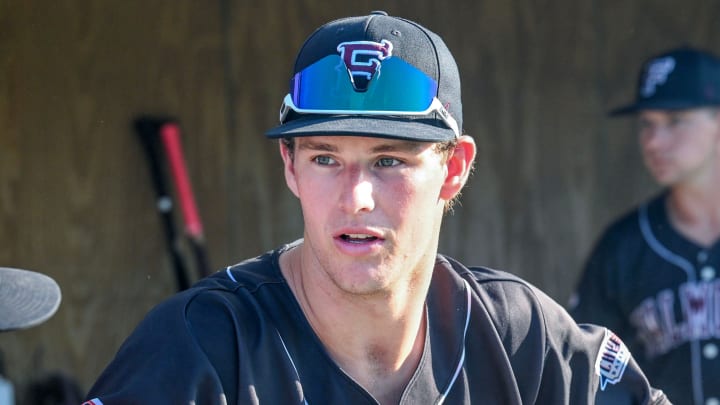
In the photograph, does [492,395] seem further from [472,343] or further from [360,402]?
[360,402]

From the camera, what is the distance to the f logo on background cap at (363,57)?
223cm

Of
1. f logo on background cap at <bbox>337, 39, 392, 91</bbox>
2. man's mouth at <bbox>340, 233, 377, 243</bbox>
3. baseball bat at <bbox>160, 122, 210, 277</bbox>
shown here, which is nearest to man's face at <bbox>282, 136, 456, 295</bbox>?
man's mouth at <bbox>340, 233, 377, 243</bbox>

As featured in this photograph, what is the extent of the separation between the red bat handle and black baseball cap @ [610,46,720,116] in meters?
1.60

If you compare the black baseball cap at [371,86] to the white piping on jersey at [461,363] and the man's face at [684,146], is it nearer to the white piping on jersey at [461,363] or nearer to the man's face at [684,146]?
the white piping on jersey at [461,363]

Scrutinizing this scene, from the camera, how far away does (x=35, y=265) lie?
13.5 ft

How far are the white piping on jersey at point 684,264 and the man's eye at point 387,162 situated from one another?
2208 mm

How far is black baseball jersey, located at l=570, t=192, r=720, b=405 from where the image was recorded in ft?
13.5

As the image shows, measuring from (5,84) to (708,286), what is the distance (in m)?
2.53

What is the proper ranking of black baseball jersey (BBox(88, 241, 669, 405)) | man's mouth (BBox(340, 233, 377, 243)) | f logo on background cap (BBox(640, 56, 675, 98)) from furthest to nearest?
f logo on background cap (BBox(640, 56, 675, 98)), man's mouth (BBox(340, 233, 377, 243)), black baseball jersey (BBox(88, 241, 669, 405))

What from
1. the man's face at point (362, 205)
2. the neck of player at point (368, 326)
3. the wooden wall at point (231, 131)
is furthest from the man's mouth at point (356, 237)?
the wooden wall at point (231, 131)

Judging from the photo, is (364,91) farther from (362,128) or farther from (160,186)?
(160,186)

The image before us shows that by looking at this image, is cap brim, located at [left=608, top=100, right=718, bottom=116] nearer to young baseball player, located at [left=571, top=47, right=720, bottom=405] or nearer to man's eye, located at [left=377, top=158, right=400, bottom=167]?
young baseball player, located at [left=571, top=47, right=720, bottom=405]

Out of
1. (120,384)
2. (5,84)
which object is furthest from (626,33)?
(120,384)

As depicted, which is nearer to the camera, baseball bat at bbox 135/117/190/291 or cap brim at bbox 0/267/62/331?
cap brim at bbox 0/267/62/331
